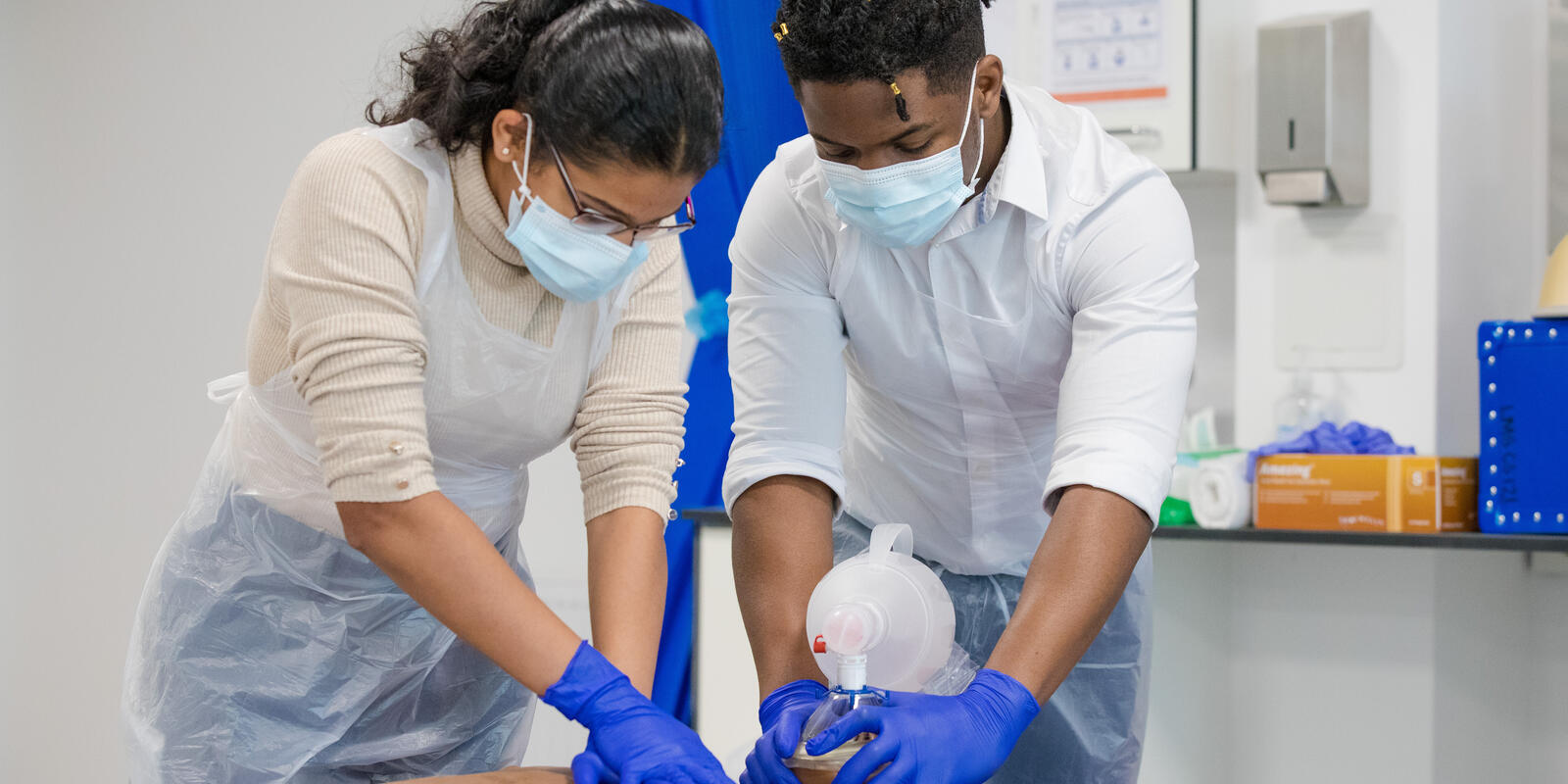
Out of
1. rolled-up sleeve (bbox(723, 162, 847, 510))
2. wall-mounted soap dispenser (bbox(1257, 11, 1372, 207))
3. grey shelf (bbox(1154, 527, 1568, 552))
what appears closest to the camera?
rolled-up sleeve (bbox(723, 162, 847, 510))

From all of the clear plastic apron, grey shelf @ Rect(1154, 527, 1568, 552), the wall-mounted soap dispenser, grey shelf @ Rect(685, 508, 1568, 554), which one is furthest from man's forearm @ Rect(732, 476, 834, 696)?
the wall-mounted soap dispenser

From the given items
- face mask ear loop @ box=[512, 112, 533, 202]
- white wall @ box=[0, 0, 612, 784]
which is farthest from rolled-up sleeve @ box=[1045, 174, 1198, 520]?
white wall @ box=[0, 0, 612, 784]

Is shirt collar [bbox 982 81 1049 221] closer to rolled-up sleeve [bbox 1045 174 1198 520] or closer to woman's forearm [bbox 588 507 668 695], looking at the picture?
rolled-up sleeve [bbox 1045 174 1198 520]

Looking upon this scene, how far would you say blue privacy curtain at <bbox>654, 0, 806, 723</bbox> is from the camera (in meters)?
2.63

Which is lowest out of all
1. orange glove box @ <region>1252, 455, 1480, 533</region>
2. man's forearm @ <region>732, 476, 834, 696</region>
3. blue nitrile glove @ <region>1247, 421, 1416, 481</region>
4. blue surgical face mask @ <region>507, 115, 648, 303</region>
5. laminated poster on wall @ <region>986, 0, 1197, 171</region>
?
orange glove box @ <region>1252, 455, 1480, 533</region>

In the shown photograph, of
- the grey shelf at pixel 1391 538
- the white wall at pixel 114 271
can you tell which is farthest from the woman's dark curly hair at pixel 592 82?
the white wall at pixel 114 271

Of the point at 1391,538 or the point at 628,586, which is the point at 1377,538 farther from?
the point at 628,586

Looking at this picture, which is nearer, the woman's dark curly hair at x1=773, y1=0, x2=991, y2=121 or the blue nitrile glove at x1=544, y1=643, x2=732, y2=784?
the blue nitrile glove at x1=544, y1=643, x2=732, y2=784

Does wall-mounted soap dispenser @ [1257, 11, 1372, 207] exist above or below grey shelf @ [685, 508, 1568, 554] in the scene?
above

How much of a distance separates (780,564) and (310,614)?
42cm

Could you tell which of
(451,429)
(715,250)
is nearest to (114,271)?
(715,250)

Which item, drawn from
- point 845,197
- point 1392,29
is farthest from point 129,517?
point 1392,29

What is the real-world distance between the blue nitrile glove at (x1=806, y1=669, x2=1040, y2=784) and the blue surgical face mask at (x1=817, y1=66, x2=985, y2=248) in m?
0.39

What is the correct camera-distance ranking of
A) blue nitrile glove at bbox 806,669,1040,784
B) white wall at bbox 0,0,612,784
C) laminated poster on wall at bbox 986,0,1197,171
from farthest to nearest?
white wall at bbox 0,0,612,784 < laminated poster on wall at bbox 986,0,1197,171 < blue nitrile glove at bbox 806,669,1040,784
